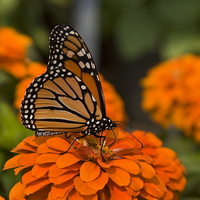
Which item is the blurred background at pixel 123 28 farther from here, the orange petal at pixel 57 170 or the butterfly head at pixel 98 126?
the orange petal at pixel 57 170

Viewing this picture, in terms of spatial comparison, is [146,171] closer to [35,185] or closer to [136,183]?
[136,183]

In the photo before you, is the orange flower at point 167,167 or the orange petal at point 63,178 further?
the orange flower at point 167,167

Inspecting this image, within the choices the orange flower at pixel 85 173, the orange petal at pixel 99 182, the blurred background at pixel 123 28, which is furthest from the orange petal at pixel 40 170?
the blurred background at pixel 123 28

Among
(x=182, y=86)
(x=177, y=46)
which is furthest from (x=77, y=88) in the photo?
(x=177, y=46)

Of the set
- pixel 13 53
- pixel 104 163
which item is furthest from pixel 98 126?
pixel 13 53

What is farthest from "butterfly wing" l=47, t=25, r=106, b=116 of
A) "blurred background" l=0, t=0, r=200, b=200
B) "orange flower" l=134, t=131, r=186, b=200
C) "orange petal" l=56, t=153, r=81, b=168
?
"blurred background" l=0, t=0, r=200, b=200

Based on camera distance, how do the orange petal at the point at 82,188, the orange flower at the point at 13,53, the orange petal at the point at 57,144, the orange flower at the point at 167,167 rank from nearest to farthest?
the orange petal at the point at 82,188, the orange petal at the point at 57,144, the orange flower at the point at 167,167, the orange flower at the point at 13,53

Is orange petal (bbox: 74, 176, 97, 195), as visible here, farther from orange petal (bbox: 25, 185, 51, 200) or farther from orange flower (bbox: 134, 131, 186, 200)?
orange flower (bbox: 134, 131, 186, 200)
